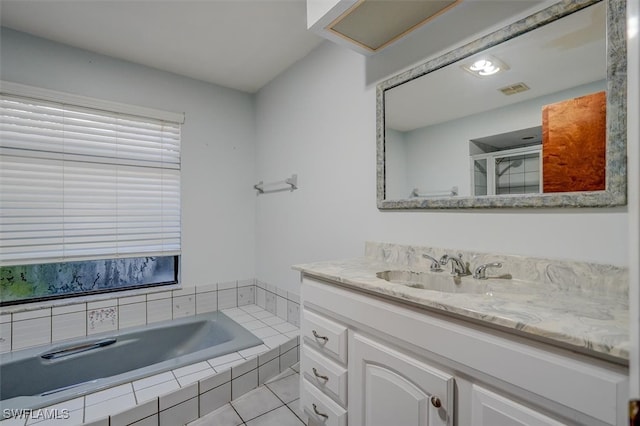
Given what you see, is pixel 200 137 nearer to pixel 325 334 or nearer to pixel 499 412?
pixel 325 334

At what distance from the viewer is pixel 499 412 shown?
2.58 ft

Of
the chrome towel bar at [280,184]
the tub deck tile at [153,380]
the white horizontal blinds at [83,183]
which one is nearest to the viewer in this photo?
the tub deck tile at [153,380]

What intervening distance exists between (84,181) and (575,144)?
2.84 meters

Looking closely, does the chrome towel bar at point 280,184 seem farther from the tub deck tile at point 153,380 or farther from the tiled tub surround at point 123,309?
the tub deck tile at point 153,380

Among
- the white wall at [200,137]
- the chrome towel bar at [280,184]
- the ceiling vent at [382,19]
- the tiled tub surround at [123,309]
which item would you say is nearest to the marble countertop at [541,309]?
the ceiling vent at [382,19]

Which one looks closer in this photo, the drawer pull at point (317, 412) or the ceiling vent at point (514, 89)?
the ceiling vent at point (514, 89)

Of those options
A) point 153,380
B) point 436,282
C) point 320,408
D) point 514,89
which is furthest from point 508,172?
point 153,380

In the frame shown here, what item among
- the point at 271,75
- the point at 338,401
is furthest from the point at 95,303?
the point at 271,75

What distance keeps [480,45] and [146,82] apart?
2.42 m

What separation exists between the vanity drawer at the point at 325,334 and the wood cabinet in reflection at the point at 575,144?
0.95m

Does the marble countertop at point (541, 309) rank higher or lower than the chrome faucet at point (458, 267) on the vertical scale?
lower

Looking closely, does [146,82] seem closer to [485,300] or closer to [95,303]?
[95,303]

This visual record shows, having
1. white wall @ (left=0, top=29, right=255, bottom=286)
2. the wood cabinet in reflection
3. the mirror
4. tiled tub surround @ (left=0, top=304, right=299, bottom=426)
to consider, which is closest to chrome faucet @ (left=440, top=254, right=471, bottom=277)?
the mirror

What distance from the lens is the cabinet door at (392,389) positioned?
91cm
